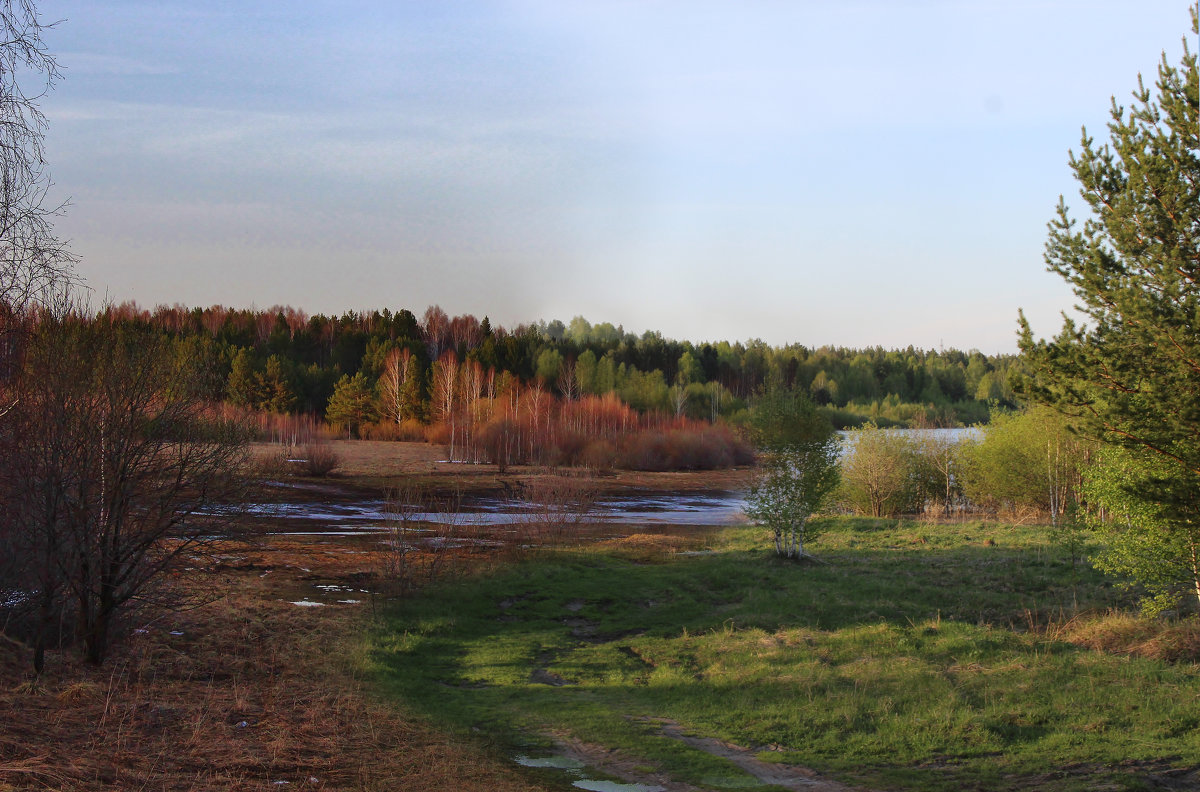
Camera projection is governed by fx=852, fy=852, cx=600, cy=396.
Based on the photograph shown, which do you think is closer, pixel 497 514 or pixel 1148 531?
pixel 1148 531

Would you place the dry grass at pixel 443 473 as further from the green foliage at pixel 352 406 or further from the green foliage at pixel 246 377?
the green foliage at pixel 246 377

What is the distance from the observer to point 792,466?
30.4 metres

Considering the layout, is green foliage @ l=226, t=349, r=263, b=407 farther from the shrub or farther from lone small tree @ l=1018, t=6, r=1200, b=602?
lone small tree @ l=1018, t=6, r=1200, b=602

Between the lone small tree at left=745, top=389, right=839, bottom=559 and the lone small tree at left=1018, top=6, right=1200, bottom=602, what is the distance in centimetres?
1299

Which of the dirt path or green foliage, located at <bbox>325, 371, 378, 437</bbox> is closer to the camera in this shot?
the dirt path

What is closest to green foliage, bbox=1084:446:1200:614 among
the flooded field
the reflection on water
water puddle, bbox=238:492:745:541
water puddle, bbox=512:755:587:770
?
water puddle, bbox=512:755:587:770

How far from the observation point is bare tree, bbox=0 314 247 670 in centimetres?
1251

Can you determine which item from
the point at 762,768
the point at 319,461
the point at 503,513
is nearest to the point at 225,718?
the point at 762,768

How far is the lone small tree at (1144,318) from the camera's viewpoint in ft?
49.2

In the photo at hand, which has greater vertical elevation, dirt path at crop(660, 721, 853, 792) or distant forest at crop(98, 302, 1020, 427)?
distant forest at crop(98, 302, 1020, 427)

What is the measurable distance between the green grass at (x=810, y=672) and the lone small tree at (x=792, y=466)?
2.04 metres

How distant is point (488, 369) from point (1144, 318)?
8888 cm

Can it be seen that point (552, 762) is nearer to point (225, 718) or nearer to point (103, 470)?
point (225, 718)

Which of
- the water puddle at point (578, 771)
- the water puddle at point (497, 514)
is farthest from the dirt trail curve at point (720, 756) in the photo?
the water puddle at point (497, 514)
